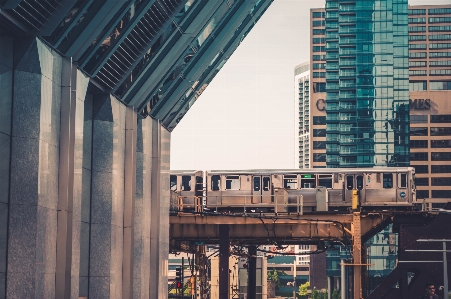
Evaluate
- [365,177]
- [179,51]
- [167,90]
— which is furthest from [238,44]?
[365,177]

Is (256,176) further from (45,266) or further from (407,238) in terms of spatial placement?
(45,266)

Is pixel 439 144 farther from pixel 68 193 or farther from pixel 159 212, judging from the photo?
pixel 68 193

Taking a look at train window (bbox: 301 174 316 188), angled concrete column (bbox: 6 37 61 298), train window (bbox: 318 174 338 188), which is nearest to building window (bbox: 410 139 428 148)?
train window (bbox: 301 174 316 188)

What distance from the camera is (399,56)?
191 meters

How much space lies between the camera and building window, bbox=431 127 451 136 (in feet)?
650

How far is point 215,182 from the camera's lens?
61031mm

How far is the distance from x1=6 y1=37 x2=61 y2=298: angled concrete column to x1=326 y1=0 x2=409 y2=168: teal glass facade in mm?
168489

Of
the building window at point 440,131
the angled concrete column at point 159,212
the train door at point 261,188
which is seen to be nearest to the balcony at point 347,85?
the building window at point 440,131

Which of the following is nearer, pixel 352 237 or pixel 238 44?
pixel 238 44

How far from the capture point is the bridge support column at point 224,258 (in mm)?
52156

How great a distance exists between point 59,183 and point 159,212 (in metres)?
14.1

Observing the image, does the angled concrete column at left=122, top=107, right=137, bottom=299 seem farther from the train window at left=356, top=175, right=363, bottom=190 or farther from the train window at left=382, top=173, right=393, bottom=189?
the train window at left=382, top=173, right=393, bottom=189

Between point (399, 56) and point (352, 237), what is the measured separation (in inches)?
5736

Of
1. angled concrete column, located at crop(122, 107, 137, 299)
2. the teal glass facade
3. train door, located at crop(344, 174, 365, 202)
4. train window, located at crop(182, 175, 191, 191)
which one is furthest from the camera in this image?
the teal glass facade
